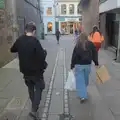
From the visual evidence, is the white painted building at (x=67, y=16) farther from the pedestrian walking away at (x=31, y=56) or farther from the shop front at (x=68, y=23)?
the pedestrian walking away at (x=31, y=56)

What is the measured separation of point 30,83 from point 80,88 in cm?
159

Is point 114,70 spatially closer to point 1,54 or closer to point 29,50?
point 1,54

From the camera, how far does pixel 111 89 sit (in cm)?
771

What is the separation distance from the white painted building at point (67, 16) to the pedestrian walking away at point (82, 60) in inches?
2006

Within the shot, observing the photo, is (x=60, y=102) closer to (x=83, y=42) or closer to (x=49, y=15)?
(x=83, y=42)

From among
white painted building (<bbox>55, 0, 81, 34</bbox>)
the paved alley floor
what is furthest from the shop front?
the paved alley floor

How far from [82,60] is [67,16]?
52.2 meters

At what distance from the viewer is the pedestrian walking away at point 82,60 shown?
630cm

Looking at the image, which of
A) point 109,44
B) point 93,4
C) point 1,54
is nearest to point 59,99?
point 1,54

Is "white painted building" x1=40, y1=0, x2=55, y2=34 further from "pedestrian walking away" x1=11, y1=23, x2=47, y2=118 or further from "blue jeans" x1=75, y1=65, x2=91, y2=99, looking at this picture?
"pedestrian walking away" x1=11, y1=23, x2=47, y2=118

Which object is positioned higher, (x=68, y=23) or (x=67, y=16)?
(x=67, y=16)

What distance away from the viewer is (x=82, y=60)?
20.9 ft

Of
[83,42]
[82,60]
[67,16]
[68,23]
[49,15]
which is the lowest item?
[82,60]

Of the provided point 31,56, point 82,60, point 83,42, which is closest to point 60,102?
point 82,60
